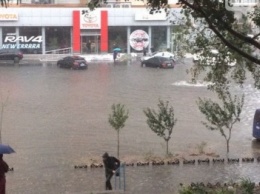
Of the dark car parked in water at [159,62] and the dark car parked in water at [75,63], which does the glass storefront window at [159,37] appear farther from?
the dark car parked in water at [75,63]

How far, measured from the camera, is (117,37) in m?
60.5

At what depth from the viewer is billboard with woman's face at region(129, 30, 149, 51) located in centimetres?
6044

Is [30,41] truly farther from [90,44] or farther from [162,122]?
[162,122]

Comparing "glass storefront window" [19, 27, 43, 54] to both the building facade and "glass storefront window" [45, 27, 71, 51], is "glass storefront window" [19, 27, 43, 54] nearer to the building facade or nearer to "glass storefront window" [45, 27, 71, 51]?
the building facade

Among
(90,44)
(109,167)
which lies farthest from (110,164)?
(90,44)

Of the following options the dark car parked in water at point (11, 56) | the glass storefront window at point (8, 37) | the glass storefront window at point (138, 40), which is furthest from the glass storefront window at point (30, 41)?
the glass storefront window at point (138, 40)

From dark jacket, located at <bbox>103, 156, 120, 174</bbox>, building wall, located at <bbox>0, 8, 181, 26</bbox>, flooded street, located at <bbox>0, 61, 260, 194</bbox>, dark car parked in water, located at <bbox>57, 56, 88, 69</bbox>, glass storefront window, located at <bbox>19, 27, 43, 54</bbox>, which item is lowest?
flooded street, located at <bbox>0, 61, 260, 194</bbox>

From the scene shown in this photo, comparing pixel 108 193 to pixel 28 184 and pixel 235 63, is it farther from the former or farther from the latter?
pixel 235 63

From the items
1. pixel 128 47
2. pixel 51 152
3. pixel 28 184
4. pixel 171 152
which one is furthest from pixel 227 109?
pixel 128 47

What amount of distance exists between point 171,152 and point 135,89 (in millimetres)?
15679

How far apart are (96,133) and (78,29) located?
38.0 metres

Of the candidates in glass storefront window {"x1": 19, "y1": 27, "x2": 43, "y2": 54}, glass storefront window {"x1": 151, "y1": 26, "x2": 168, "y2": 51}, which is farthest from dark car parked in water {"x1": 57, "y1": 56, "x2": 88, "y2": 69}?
glass storefront window {"x1": 151, "y1": 26, "x2": 168, "y2": 51}

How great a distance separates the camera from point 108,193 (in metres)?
12.8

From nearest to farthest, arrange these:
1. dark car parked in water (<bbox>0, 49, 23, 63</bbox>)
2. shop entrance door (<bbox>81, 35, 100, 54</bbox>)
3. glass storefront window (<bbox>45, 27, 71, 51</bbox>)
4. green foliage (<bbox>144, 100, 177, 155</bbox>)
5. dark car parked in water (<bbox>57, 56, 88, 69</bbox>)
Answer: green foliage (<bbox>144, 100, 177, 155</bbox>), dark car parked in water (<bbox>57, 56, 88, 69</bbox>), dark car parked in water (<bbox>0, 49, 23, 63</bbox>), glass storefront window (<bbox>45, 27, 71, 51</bbox>), shop entrance door (<bbox>81, 35, 100, 54</bbox>)
